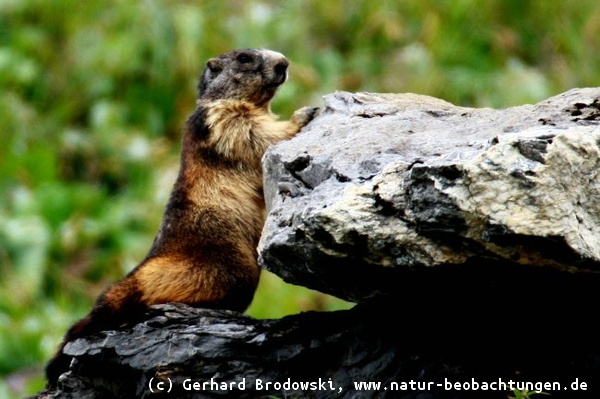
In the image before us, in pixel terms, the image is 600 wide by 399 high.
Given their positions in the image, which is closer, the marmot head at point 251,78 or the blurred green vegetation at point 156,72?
the marmot head at point 251,78

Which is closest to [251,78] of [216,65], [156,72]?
[216,65]

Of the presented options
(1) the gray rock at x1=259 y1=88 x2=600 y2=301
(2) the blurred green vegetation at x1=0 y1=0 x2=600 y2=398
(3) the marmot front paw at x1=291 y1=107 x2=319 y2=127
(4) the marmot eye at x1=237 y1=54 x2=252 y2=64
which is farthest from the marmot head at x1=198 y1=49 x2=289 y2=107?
(2) the blurred green vegetation at x1=0 y1=0 x2=600 y2=398

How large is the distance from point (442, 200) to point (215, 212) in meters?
2.79

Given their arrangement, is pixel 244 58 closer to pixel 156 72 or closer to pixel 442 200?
pixel 442 200

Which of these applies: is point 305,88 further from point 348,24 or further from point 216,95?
point 216,95

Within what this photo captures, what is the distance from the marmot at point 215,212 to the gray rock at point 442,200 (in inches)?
42.6

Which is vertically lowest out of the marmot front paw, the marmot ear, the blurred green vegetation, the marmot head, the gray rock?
the gray rock

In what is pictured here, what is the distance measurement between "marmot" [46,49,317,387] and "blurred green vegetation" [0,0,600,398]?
7.69 meters

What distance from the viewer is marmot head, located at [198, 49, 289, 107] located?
9.09m

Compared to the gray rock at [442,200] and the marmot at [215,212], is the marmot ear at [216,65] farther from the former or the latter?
the gray rock at [442,200]

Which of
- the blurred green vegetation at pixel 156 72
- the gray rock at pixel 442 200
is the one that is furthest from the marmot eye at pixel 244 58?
the blurred green vegetation at pixel 156 72

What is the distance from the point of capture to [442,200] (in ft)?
18.4

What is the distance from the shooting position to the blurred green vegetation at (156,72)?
1681 centimetres

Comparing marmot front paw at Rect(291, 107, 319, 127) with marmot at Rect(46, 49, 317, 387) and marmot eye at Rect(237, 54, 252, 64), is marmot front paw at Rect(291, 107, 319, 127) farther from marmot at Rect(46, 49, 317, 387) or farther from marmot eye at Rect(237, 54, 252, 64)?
marmot eye at Rect(237, 54, 252, 64)
